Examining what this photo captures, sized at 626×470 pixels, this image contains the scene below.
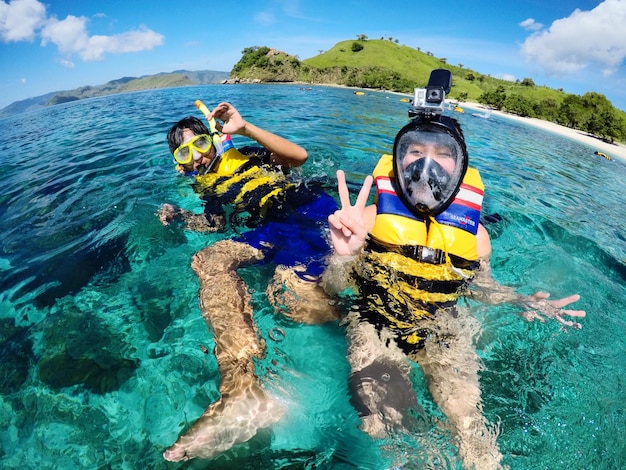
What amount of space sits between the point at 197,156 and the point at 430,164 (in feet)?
10.1

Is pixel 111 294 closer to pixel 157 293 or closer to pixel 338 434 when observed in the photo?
pixel 157 293

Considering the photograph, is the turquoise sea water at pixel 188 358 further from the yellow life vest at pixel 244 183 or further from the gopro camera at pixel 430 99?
the gopro camera at pixel 430 99

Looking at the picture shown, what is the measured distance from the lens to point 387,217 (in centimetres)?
273

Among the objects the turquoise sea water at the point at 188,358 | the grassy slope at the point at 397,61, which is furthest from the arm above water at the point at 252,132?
the grassy slope at the point at 397,61

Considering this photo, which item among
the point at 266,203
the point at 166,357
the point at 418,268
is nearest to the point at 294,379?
the point at 166,357

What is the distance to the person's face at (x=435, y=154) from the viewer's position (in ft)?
8.41

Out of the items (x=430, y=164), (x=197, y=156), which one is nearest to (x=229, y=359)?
(x=430, y=164)

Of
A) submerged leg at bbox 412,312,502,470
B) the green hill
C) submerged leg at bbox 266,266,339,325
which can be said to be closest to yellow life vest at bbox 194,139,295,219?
submerged leg at bbox 266,266,339,325

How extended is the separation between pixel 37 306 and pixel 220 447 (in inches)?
96.3

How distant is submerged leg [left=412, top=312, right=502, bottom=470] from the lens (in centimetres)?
202

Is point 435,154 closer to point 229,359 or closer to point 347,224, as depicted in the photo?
point 347,224

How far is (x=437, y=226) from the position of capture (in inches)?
104

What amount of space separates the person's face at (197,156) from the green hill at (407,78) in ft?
121

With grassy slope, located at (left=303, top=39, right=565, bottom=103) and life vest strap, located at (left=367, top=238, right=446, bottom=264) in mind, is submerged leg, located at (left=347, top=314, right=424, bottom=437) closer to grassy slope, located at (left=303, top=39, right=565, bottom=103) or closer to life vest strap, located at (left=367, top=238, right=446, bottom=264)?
life vest strap, located at (left=367, top=238, right=446, bottom=264)
